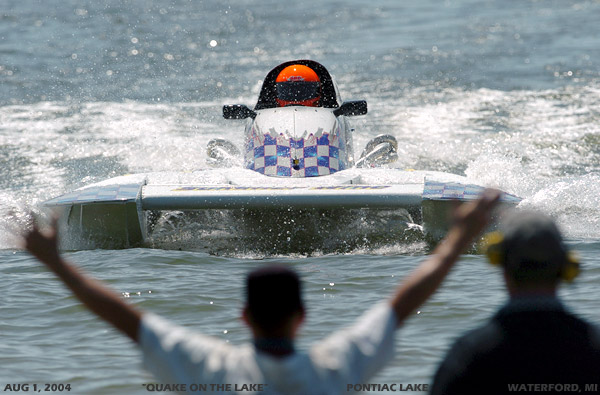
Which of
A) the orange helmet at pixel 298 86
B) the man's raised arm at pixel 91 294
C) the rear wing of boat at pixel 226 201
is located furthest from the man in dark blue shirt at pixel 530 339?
the orange helmet at pixel 298 86

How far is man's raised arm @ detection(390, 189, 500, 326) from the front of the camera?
6.42 feet

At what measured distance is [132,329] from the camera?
1.88m

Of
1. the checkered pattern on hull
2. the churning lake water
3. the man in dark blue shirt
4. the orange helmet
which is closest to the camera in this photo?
the man in dark blue shirt

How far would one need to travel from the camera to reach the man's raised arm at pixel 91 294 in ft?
6.13

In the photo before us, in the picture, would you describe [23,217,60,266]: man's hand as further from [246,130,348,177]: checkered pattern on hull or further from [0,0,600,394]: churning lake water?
[246,130,348,177]: checkered pattern on hull

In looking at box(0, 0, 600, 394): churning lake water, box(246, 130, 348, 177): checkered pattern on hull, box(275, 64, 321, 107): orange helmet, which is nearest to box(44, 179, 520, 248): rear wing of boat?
box(0, 0, 600, 394): churning lake water

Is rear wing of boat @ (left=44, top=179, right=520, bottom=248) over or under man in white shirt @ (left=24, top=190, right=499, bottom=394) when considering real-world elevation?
under

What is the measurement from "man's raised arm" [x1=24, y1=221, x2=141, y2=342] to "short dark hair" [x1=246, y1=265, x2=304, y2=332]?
0.79 ft

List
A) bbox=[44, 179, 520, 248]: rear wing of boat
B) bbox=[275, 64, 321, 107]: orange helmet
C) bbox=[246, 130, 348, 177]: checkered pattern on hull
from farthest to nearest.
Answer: bbox=[275, 64, 321, 107]: orange helmet, bbox=[246, 130, 348, 177]: checkered pattern on hull, bbox=[44, 179, 520, 248]: rear wing of boat

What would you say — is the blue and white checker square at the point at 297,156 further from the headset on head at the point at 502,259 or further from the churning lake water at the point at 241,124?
the headset on head at the point at 502,259

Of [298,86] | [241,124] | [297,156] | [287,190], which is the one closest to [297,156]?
[297,156]

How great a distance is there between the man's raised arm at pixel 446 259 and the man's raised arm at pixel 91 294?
53 centimetres

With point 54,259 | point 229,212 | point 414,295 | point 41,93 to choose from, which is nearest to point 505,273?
point 414,295

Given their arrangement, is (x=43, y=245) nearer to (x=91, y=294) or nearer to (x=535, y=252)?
(x=91, y=294)
